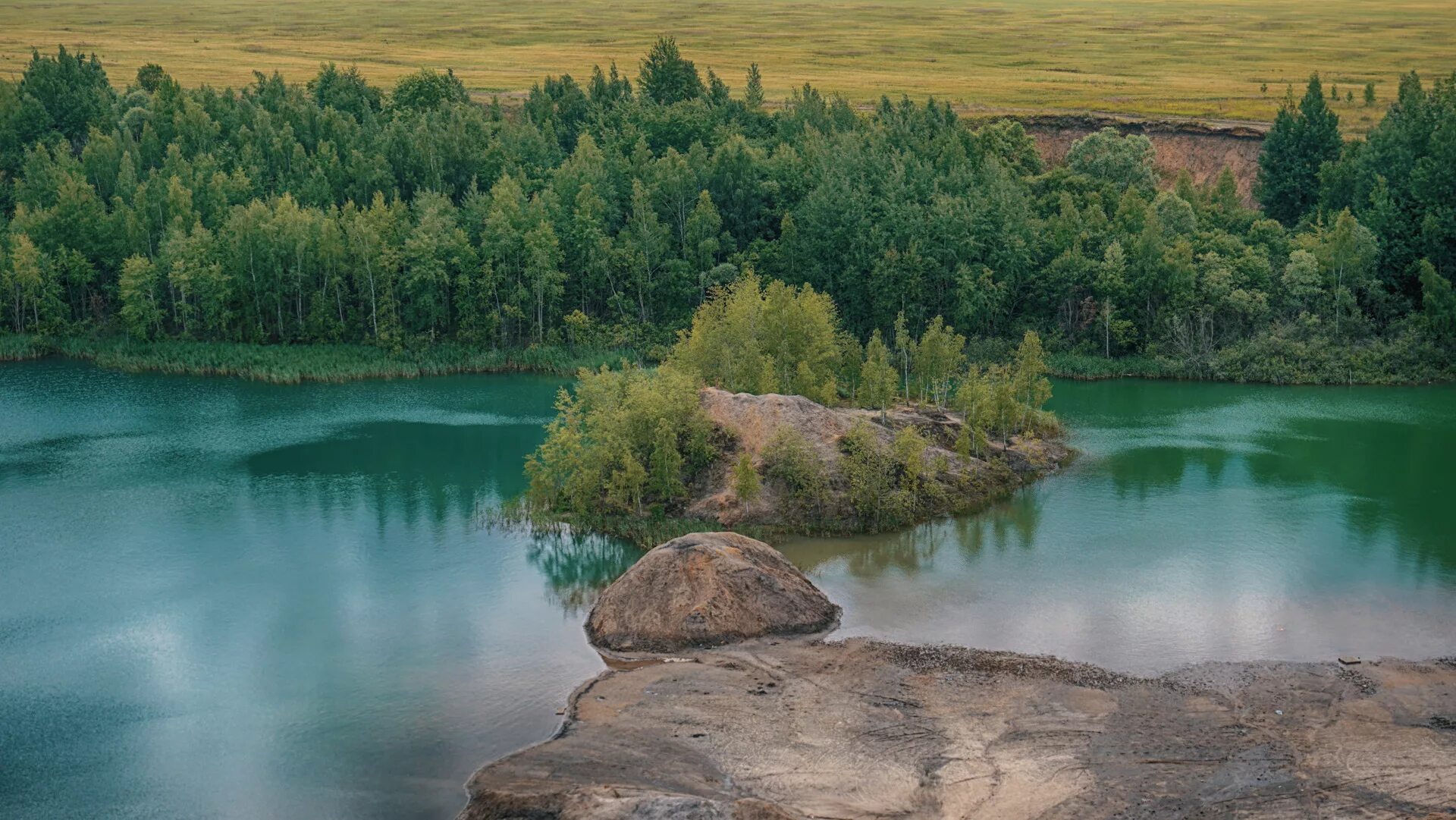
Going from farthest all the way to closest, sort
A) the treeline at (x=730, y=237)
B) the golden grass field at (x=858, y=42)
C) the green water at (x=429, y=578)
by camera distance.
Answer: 1. the golden grass field at (x=858, y=42)
2. the treeline at (x=730, y=237)
3. the green water at (x=429, y=578)

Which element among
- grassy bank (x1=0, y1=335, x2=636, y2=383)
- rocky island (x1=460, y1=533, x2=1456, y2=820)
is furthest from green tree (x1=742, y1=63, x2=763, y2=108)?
rocky island (x1=460, y1=533, x2=1456, y2=820)

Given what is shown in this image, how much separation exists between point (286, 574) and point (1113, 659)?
26.9 m

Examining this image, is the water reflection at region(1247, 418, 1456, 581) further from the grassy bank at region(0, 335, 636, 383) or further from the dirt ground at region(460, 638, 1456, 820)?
the grassy bank at region(0, 335, 636, 383)

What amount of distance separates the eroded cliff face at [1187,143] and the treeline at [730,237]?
5938 mm

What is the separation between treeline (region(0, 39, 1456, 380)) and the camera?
79.2 metres

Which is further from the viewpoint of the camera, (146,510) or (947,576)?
(146,510)

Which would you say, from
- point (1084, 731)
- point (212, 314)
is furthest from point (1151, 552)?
point (212, 314)

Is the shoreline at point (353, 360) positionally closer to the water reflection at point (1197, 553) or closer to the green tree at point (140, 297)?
the green tree at point (140, 297)

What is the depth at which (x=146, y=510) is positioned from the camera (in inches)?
2138

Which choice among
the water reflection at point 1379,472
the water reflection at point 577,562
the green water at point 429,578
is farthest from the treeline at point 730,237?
the water reflection at point 577,562

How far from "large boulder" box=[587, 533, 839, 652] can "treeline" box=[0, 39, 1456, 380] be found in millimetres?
36084

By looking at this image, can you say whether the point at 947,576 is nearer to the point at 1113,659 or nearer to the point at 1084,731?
the point at 1113,659

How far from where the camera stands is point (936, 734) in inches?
1353

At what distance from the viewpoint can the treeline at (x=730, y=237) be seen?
79250mm
